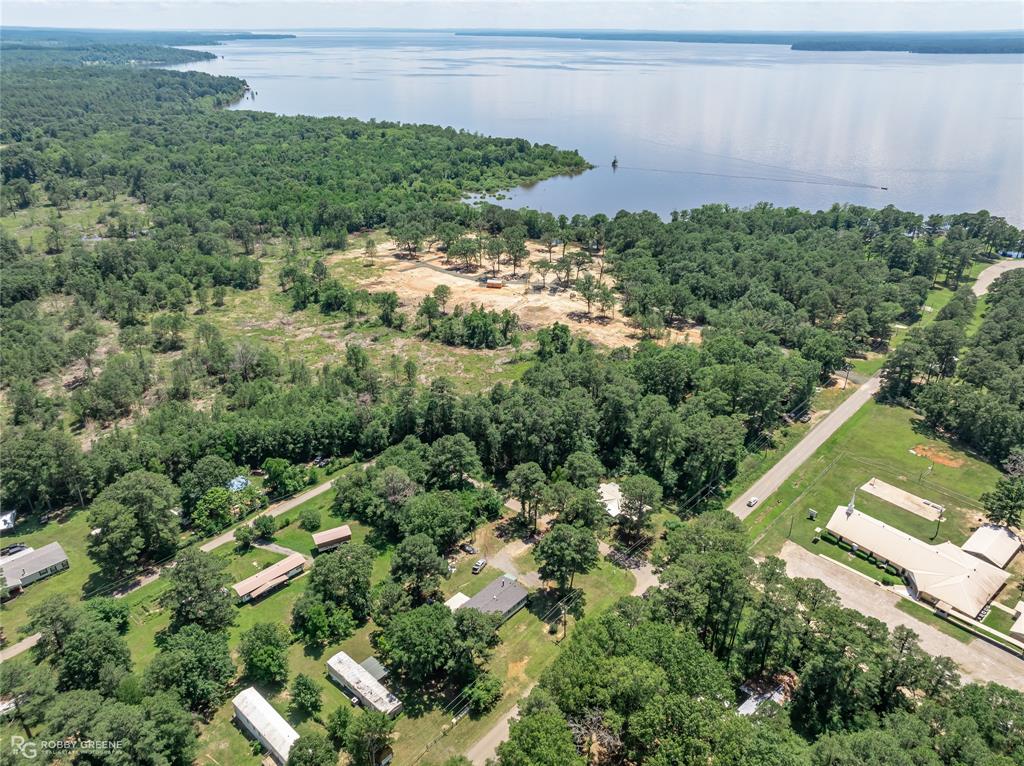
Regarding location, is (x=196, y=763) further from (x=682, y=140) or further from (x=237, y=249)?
(x=682, y=140)

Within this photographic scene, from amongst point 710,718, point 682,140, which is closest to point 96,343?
point 710,718

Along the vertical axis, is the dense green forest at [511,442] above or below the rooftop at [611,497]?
above

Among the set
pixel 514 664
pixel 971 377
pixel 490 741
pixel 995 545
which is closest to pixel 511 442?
pixel 514 664

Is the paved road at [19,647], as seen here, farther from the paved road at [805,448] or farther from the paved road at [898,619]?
the paved road at [805,448]

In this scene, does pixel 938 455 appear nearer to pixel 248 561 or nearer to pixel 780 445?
pixel 780 445

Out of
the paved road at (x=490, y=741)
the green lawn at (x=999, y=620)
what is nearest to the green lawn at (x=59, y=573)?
the paved road at (x=490, y=741)
